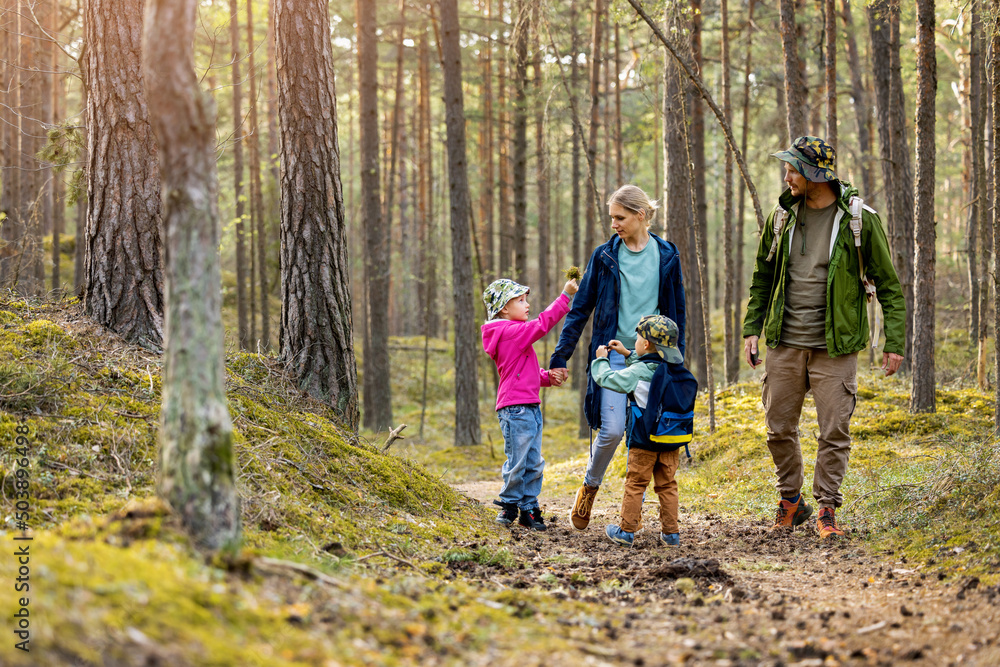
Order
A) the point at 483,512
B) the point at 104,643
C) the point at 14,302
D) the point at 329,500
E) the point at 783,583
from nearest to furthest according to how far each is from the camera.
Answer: the point at 104,643
the point at 783,583
the point at 329,500
the point at 14,302
the point at 483,512

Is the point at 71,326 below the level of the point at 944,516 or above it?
above

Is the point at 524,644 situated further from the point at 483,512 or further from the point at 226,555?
the point at 483,512

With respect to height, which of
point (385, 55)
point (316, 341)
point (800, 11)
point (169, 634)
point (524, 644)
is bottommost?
point (524, 644)

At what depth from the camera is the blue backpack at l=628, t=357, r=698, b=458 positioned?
4742 millimetres

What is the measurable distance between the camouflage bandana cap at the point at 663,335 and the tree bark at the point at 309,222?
8.50 ft

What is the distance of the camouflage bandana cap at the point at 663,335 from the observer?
4.72 meters

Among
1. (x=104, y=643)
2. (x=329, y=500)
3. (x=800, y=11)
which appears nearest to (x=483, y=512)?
(x=329, y=500)

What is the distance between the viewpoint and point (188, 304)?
101 inches

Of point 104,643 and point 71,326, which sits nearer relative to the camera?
point 104,643

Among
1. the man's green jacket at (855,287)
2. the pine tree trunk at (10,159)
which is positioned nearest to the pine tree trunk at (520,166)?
the pine tree trunk at (10,159)

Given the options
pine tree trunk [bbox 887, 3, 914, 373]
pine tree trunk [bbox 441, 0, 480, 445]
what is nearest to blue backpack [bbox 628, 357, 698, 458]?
pine tree trunk [bbox 441, 0, 480, 445]

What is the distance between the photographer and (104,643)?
187 cm

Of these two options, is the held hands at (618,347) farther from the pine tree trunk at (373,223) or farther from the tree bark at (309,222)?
the pine tree trunk at (373,223)

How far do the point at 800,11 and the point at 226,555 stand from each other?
60.0 feet
